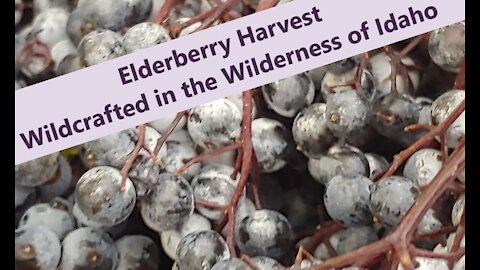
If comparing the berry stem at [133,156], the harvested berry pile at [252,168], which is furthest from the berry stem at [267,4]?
the berry stem at [133,156]

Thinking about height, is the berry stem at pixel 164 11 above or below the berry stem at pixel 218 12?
above

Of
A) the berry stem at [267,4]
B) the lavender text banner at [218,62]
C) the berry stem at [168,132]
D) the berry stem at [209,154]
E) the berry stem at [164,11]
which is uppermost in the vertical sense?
the berry stem at [164,11]

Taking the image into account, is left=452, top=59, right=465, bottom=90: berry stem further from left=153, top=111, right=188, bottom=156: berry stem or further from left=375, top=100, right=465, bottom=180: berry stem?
left=153, top=111, right=188, bottom=156: berry stem

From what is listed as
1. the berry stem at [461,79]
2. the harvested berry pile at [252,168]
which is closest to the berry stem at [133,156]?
the harvested berry pile at [252,168]

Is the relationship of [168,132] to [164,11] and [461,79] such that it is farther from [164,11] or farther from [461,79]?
[461,79]

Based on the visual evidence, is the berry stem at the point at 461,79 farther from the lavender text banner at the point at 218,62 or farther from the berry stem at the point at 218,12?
the berry stem at the point at 218,12

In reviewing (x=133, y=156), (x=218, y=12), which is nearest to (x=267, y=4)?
(x=218, y=12)

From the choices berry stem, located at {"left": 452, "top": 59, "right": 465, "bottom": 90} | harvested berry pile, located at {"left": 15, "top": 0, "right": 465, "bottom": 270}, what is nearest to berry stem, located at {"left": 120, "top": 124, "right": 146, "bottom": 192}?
harvested berry pile, located at {"left": 15, "top": 0, "right": 465, "bottom": 270}
